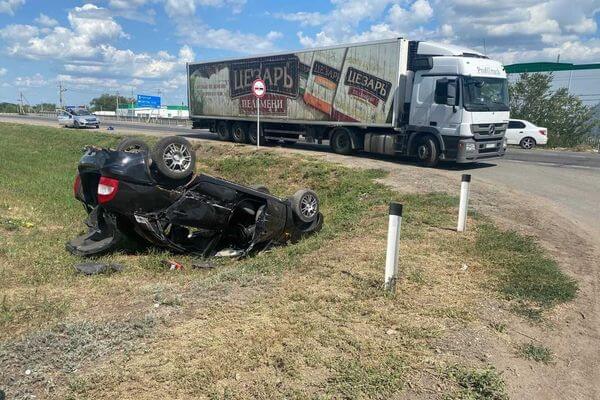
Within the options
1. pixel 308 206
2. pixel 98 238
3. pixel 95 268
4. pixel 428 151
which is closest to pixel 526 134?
pixel 428 151

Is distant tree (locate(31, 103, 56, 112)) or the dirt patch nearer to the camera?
the dirt patch

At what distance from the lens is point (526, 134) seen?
2466cm

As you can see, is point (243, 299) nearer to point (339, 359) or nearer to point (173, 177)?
point (339, 359)

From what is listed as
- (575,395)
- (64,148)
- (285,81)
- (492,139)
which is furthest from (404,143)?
(64,148)

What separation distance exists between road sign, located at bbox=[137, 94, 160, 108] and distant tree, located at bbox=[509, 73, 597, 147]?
2129 inches

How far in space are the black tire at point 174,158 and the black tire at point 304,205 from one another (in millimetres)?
1666

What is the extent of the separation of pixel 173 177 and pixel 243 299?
1967 mm

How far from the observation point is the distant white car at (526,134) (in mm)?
24547

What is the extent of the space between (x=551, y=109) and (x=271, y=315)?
33.5 meters

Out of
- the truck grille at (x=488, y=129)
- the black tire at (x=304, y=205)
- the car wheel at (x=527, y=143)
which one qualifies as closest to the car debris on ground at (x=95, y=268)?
the black tire at (x=304, y=205)

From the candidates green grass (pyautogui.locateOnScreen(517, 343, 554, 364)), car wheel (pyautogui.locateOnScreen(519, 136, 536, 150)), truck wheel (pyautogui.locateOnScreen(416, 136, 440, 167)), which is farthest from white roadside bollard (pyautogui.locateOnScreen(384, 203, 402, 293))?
car wheel (pyautogui.locateOnScreen(519, 136, 536, 150))

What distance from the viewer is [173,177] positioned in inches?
222

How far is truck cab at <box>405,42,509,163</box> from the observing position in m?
13.4

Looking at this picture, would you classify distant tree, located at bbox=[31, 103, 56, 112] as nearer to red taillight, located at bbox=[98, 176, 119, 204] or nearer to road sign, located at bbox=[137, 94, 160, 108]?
road sign, located at bbox=[137, 94, 160, 108]
